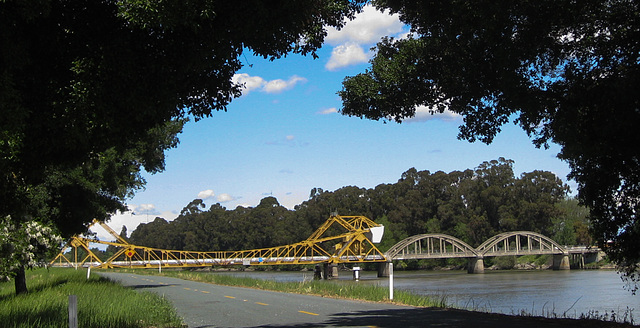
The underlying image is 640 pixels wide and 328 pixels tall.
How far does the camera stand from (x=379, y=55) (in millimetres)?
13547

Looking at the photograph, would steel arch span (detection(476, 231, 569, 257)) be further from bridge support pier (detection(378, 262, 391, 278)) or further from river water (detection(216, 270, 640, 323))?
river water (detection(216, 270, 640, 323))

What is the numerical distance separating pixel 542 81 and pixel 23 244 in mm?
18565

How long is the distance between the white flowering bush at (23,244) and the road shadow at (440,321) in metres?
9.67

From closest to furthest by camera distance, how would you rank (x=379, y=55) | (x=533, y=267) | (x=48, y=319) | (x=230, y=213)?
(x=48, y=319) → (x=379, y=55) → (x=533, y=267) → (x=230, y=213)

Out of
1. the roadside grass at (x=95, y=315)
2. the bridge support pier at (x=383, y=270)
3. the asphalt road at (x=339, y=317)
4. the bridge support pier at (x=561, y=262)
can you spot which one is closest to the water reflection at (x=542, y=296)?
the asphalt road at (x=339, y=317)

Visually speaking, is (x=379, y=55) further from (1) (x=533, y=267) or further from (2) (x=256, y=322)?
(1) (x=533, y=267)

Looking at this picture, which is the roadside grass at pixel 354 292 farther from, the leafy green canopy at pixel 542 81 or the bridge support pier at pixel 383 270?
the bridge support pier at pixel 383 270

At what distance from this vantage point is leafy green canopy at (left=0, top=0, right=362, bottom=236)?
7.25m

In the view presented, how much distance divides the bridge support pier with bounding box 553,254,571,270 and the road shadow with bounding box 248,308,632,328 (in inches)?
3676

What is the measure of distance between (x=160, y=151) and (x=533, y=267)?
89471 mm

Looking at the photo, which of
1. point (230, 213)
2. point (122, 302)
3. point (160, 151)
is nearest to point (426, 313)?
point (122, 302)

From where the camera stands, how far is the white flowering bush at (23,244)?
20.2 m

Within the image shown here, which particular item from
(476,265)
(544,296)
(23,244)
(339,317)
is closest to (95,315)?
(339,317)

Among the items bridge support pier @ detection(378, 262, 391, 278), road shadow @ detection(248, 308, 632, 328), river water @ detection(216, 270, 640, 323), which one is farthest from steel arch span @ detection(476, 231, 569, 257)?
road shadow @ detection(248, 308, 632, 328)
